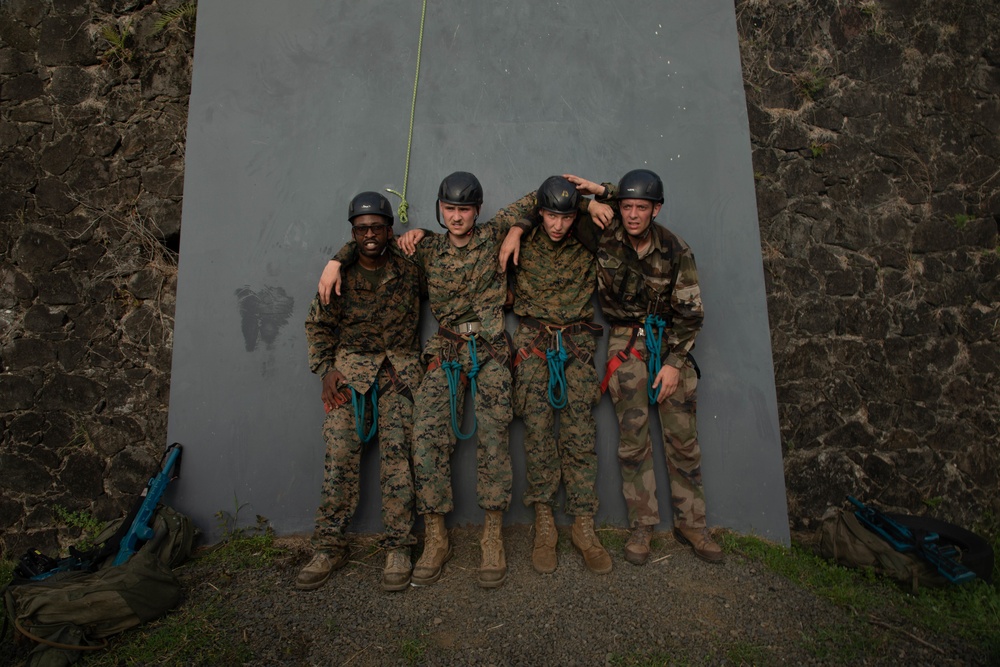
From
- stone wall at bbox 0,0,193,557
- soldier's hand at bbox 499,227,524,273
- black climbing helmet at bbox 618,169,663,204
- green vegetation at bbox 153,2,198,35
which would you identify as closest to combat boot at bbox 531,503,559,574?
soldier's hand at bbox 499,227,524,273

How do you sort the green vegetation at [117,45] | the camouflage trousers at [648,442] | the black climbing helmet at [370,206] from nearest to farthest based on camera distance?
the black climbing helmet at [370,206], the camouflage trousers at [648,442], the green vegetation at [117,45]

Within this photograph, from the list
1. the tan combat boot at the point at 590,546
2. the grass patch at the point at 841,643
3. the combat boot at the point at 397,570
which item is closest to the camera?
the grass patch at the point at 841,643

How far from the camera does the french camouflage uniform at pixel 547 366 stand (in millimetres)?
4129

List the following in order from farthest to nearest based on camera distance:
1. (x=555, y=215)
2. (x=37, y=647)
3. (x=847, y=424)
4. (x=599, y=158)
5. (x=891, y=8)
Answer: (x=891, y=8) → (x=847, y=424) → (x=599, y=158) → (x=555, y=215) → (x=37, y=647)

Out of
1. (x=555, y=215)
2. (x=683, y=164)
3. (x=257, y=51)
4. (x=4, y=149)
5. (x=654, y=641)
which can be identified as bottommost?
(x=654, y=641)

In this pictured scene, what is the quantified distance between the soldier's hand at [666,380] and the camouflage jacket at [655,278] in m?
0.05

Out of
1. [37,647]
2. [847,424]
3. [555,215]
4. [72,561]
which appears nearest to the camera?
[37,647]

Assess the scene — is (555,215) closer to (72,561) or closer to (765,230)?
(765,230)

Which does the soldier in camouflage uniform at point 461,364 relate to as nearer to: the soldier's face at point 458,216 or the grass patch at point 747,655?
the soldier's face at point 458,216

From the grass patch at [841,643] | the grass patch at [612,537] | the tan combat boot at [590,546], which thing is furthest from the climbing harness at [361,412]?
the grass patch at [841,643]

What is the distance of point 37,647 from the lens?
3.24 meters

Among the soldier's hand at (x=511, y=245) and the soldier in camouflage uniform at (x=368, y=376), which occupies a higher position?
→ the soldier's hand at (x=511, y=245)

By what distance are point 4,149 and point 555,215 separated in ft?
14.9

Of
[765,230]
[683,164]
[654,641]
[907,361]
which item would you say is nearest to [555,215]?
[683,164]
